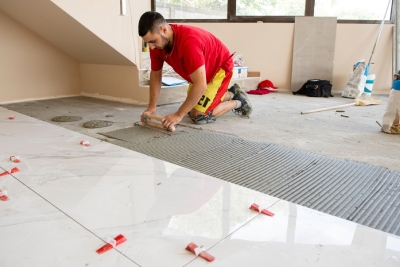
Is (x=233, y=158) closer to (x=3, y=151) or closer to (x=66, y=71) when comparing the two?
(x=3, y=151)

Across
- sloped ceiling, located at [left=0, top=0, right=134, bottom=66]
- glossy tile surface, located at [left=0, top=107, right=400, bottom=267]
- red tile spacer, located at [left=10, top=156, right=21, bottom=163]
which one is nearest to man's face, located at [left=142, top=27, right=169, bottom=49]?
glossy tile surface, located at [left=0, top=107, right=400, bottom=267]

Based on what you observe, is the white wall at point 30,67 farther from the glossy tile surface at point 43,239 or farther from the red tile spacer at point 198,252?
the red tile spacer at point 198,252

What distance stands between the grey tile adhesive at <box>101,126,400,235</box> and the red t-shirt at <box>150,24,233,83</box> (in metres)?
0.47

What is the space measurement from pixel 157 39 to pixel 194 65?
0.86 ft

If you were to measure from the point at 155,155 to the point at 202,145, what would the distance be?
1.03ft

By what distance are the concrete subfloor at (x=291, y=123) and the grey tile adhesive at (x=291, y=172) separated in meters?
0.15

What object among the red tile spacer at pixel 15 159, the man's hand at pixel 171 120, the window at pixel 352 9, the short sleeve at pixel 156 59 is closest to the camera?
the red tile spacer at pixel 15 159

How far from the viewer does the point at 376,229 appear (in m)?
1.02

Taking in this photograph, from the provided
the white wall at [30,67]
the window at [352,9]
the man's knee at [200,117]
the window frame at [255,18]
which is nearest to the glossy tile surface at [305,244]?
the man's knee at [200,117]

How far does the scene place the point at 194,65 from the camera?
75.2 inches

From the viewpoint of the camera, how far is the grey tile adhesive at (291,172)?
1.17 m

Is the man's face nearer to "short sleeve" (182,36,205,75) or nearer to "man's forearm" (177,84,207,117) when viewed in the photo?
"short sleeve" (182,36,205,75)

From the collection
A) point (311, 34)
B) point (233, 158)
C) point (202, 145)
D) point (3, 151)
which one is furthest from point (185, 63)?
point (311, 34)

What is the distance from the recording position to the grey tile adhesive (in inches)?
45.9
